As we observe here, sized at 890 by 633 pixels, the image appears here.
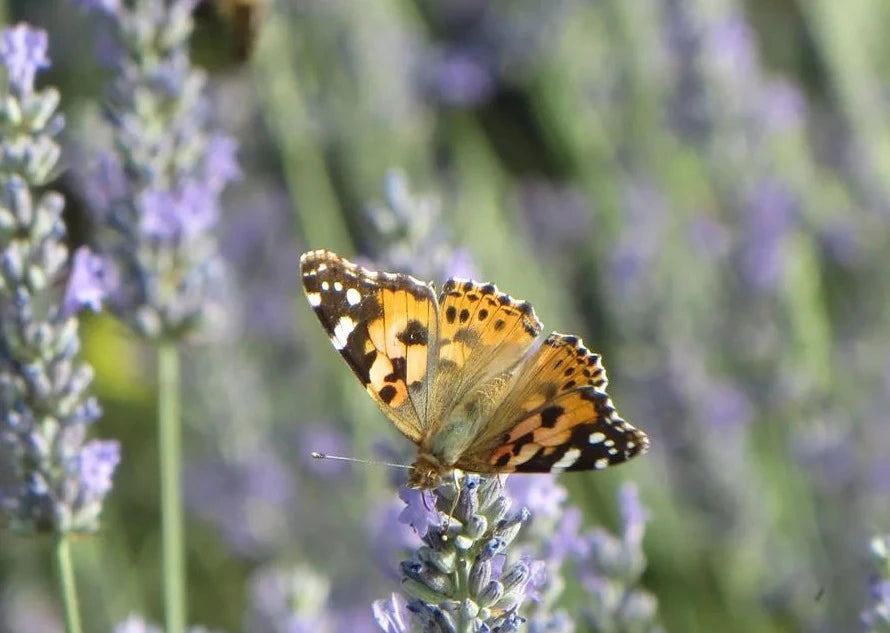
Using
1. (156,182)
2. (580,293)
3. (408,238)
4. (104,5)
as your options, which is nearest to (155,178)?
(156,182)

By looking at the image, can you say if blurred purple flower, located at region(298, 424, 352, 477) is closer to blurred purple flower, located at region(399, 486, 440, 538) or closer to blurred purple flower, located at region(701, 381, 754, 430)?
blurred purple flower, located at region(701, 381, 754, 430)

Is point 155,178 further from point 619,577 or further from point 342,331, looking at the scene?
point 619,577

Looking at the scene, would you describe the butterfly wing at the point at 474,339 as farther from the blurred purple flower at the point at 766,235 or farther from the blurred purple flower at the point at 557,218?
the blurred purple flower at the point at 557,218

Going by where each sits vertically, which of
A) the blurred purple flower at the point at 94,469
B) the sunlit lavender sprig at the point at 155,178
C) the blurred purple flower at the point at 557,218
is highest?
the blurred purple flower at the point at 557,218

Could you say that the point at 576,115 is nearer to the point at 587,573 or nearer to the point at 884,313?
the point at 884,313

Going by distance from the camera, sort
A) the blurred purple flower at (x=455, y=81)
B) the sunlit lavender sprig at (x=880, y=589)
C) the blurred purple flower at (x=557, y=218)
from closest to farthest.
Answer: the sunlit lavender sprig at (x=880, y=589) < the blurred purple flower at (x=455, y=81) < the blurred purple flower at (x=557, y=218)

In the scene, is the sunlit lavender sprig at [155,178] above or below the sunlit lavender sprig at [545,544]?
above

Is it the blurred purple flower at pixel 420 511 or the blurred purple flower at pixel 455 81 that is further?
the blurred purple flower at pixel 455 81

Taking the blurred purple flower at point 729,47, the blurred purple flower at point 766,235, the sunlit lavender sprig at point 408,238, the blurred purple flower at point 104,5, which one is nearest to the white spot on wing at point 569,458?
the sunlit lavender sprig at point 408,238
